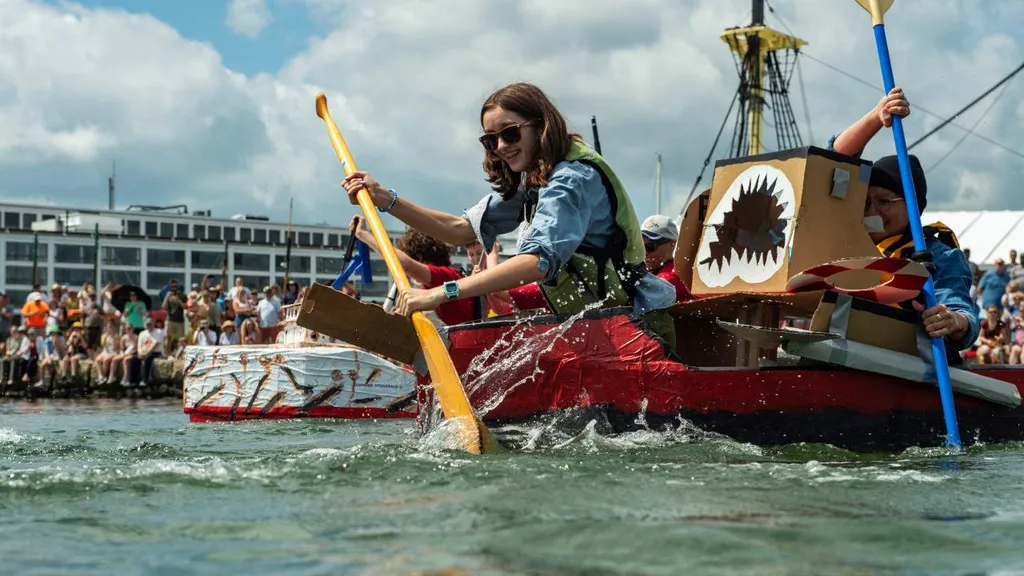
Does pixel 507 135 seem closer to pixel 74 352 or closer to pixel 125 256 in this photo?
pixel 74 352

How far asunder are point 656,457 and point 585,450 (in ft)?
1.06

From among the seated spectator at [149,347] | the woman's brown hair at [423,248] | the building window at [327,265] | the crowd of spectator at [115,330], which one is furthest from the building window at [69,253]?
the woman's brown hair at [423,248]

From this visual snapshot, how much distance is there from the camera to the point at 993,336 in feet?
50.9

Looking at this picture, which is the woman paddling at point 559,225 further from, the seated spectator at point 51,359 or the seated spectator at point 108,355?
the seated spectator at point 51,359

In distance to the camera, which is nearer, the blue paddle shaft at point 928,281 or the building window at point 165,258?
the blue paddle shaft at point 928,281

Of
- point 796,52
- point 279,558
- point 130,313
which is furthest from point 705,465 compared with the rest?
point 796,52

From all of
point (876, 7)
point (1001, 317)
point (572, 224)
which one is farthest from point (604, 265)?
point (1001, 317)

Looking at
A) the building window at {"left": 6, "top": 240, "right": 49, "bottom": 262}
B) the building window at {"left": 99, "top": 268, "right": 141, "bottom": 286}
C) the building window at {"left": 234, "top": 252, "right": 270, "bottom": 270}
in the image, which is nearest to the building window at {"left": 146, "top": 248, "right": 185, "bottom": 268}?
the building window at {"left": 99, "top": 268, "right": 141, "bottom": 286}

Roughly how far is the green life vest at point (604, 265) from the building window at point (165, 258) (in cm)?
8646

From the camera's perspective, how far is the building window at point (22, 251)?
3442 inches

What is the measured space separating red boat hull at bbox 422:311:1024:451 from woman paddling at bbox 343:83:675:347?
203 millimetres

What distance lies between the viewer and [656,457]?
213 inches

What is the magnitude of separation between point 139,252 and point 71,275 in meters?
4.92

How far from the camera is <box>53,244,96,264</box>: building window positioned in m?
86.8
